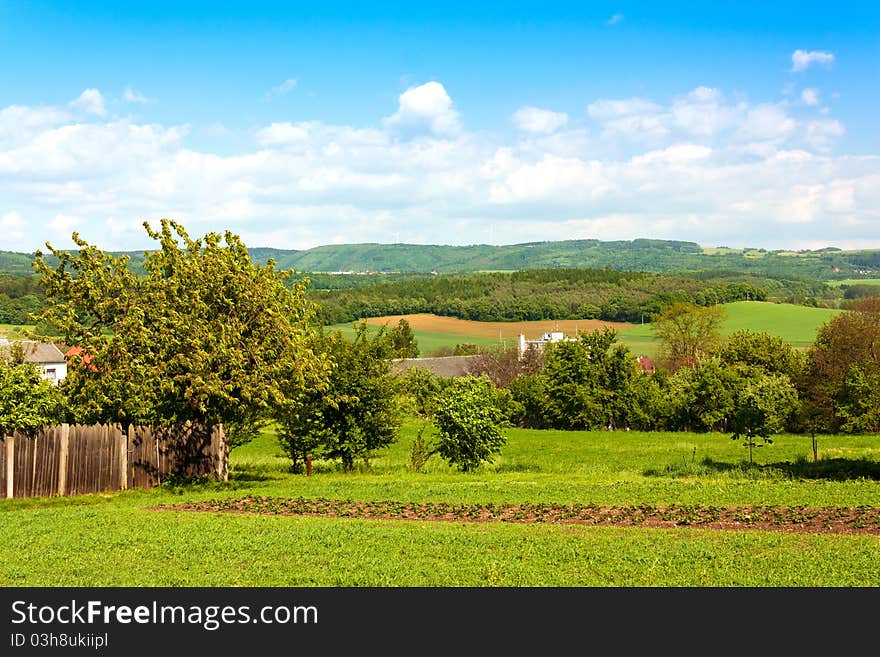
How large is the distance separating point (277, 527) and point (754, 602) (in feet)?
34.6

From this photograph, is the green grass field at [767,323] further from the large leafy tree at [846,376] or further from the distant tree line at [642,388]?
the large leafy tree at [846,376]

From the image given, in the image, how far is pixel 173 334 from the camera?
2620cm

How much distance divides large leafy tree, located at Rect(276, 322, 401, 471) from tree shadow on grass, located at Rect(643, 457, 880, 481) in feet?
34.1

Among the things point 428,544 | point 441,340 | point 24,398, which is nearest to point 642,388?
point 24,398

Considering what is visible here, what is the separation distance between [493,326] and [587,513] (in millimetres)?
129659

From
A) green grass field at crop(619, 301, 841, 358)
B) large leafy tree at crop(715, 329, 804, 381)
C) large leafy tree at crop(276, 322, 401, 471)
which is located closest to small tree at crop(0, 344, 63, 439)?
large leafy tree at crop(276, 322, 401, 471)

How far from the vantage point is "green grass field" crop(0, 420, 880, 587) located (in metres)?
13.7

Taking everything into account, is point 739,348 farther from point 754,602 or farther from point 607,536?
point 754,602

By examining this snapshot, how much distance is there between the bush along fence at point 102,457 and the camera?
955 inches

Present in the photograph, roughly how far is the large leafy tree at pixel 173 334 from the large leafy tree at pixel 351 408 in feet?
13.2

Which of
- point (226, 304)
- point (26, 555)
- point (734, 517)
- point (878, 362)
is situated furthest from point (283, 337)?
point (878, 362)

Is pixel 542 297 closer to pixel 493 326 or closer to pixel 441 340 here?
pixel 493 326

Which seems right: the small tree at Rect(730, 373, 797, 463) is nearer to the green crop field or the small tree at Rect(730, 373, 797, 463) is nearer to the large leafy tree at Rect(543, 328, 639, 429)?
the large leafy tree at Rect(543, 328, 639, 429)

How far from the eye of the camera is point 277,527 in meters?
18.9
